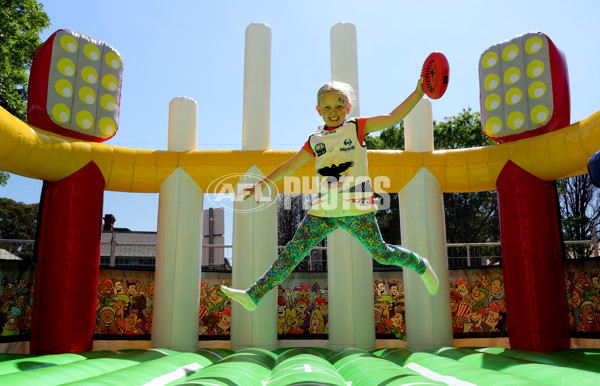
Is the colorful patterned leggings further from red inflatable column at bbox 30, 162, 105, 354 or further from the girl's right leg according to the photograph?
red inflatable column at bbox 30, 162, 105, 354

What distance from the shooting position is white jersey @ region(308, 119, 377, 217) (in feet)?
9.18

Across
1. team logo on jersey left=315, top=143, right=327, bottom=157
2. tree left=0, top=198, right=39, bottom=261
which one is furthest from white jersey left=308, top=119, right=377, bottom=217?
tree left=0, top=198, right=39, bottom=261

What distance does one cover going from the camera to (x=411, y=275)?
5035mm

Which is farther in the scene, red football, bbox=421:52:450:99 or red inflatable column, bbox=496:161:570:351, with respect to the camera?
red inflatable column, bbox=496:161:570:351

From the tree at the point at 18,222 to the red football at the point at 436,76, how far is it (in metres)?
5.27

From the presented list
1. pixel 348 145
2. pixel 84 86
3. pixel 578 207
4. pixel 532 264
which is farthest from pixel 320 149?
pixel 578 207

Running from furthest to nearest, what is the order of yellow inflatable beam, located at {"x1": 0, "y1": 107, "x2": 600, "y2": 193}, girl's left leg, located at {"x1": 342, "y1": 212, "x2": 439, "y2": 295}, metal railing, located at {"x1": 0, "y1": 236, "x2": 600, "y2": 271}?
1. metal railing, located at {"x1": 0, "y1": 236, "x2": 600, "y2": 271}
2. yellow inflatable beam, located at {"x1": 0, "y1": 107, "x2": 600, "y2": 193}
3. girl's left leg, located at {"x1": 342, "y1": 212, "x2": 439, "y2": 295}

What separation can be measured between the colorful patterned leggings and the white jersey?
0.05 m

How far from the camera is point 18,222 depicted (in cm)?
1006

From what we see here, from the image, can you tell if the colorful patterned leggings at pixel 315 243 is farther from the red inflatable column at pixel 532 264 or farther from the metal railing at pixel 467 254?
the metal railing at pixel 467 254

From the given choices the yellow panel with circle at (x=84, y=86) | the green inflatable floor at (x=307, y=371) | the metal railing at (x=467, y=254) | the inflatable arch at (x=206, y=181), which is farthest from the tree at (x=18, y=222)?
the green inflatable floor at (x=307, y=371)

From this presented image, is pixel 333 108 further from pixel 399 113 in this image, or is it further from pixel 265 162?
pixel 265 162

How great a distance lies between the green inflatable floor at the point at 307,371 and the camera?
2.22 metres

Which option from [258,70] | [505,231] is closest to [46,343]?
[258,70]
